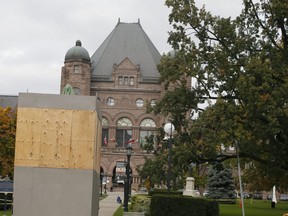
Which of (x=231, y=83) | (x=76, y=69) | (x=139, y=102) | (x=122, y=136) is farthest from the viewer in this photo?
(x=139, y=102)

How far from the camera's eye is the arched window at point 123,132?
317 feet

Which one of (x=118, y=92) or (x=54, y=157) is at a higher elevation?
(x=118, y=92)

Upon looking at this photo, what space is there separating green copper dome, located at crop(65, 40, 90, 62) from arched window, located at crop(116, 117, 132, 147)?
11930mm

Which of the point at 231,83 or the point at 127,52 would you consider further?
the point at 127,52

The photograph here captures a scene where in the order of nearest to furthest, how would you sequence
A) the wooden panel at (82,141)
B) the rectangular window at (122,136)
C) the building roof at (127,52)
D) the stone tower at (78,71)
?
the wooden panel at (82,141) → the stone tower at (78,71) → the rectangular window at (122,136) → the building roof at (127,52)

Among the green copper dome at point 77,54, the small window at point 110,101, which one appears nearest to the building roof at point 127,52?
the green copper dome at point 77,54

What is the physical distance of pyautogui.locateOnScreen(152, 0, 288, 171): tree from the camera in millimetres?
23000

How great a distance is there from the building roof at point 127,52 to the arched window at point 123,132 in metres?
8.20

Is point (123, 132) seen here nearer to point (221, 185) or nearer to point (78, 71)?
point (78, 71)

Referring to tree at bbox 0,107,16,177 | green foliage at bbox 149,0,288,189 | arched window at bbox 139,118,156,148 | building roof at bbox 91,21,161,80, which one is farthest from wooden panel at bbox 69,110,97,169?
building roof at bbox 91,21,161,80

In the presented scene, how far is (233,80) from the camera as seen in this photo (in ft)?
81.4

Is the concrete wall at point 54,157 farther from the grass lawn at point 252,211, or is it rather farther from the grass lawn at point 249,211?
the grass lawn at point 252,211

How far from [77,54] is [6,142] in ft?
182

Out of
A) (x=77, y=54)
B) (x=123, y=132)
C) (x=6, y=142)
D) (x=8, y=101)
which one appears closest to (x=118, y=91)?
(x=123, y=132)
